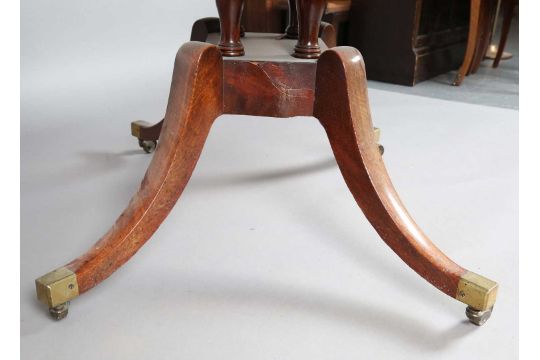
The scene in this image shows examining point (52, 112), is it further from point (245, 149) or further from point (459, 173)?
point (459, 173)

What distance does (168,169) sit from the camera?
101cm

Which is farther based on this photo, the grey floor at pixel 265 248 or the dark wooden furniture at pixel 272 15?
the dark wooden furniture at pixel 272 15

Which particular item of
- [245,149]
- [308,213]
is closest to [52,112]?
[245,149]

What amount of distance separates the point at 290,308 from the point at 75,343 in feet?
1.16

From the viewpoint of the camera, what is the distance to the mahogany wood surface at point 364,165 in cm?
99

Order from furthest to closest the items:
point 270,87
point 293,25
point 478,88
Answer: point 478,88
point 293,25
point 270,87

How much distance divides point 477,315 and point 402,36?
2108 mm

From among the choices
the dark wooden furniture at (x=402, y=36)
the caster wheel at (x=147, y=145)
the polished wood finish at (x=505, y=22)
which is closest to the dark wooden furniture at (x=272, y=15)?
the dark wooden furniture at (x=402, y=36)

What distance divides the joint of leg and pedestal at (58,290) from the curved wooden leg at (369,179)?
0.50 m

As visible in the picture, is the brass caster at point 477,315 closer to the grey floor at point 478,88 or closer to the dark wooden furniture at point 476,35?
the grey floor at point 478,88

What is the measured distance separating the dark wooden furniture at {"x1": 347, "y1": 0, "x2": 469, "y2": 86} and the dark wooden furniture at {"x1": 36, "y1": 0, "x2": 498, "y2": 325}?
1.88 metres

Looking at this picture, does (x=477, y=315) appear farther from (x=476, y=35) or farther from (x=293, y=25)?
(x=476, y=35)

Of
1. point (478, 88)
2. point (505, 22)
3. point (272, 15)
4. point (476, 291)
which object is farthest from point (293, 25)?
point (505, 22)

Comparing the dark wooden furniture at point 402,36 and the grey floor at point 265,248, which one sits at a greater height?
the dark wooden furniture at point 402,36
